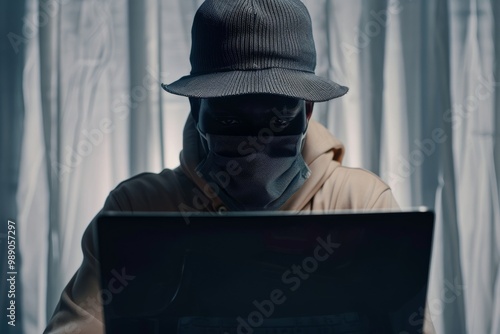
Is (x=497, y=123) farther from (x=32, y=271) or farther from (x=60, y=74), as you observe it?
(x=32, y=271)

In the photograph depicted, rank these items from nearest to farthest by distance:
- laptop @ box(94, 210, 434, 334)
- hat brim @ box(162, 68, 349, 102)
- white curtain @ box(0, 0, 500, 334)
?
1. laptop @ box(94, 210, 434, 334)
2. hat brim @ box(162, 68, 349, 102)
3. white curtain @ box(0, 0, 500, 334)

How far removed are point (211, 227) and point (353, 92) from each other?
1.34m

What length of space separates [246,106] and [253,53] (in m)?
0.09

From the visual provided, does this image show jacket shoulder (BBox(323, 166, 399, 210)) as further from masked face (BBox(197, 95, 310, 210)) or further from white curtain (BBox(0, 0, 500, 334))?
white curtain (BBox(0, 0, 500, 334))

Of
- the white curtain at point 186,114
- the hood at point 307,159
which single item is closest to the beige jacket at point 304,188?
the hood at point 307,159

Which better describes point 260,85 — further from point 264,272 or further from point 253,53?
point 264,272

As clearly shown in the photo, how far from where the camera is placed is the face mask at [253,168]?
1000mm

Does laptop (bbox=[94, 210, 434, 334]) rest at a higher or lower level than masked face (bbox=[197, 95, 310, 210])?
lower

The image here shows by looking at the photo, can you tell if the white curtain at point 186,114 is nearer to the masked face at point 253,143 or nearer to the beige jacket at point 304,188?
the beige jacket at point 304,188

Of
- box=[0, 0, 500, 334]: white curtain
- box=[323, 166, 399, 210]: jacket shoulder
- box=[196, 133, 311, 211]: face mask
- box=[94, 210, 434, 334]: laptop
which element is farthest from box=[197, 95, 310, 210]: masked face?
box=[0, 0, 500, 334]: white curtain

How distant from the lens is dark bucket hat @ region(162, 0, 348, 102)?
963mm

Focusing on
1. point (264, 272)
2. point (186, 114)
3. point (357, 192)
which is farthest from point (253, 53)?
point (186, 114)

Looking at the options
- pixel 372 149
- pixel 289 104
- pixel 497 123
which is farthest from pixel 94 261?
pixel 497 123

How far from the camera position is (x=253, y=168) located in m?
1.00
